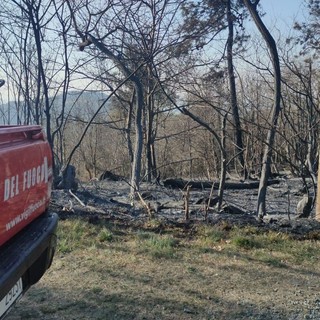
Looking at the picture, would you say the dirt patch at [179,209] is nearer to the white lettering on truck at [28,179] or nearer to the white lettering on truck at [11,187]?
the white lettering on truck at [28,179]

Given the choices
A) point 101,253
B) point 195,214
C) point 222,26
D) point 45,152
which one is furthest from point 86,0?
point 45,152

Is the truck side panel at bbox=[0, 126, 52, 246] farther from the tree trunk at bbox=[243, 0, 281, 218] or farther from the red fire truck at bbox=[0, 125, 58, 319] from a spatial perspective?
the tree trunk at bbox=[243, 0, 281, 218]

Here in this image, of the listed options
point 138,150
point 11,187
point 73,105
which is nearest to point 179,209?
point 138,150

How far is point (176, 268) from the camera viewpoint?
4316mm

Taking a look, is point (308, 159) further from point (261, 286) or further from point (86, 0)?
point (86, 0)

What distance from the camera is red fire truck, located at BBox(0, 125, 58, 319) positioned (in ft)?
7.23

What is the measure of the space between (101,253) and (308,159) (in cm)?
427

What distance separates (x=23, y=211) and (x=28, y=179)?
0.17 meters

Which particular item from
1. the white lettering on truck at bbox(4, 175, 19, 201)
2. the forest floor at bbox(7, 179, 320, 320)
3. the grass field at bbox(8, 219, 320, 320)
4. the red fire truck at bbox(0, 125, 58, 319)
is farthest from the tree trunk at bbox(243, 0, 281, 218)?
the white lettering on truck at bbox(4, 175, 19, 201)

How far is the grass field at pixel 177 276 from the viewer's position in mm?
3416

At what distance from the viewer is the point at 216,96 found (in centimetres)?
1064

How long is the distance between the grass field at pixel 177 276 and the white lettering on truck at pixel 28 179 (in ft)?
3.59

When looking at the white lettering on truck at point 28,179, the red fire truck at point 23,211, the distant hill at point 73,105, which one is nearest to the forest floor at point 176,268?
the red fire truck at point 23,211

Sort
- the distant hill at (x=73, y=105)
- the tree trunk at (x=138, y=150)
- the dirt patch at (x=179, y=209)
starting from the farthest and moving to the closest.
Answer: the distant hill at (x=73, y=105), the tree trunk at (x=138, y=150), the dirt patch at (x=179, y=209)
